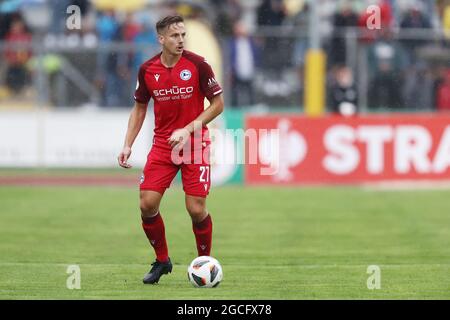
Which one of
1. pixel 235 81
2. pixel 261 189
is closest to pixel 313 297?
pixel 261 189

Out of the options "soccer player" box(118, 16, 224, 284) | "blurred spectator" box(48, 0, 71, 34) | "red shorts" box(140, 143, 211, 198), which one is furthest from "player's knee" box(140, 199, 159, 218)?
"blurred spectator" box(48, 0, 71, 34)

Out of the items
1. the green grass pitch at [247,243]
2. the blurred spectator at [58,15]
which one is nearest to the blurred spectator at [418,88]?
the green grass pitch at [247,243]

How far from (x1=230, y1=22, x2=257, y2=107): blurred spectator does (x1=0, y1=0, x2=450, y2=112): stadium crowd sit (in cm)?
2

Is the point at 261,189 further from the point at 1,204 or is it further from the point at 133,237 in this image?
the point at 133,237

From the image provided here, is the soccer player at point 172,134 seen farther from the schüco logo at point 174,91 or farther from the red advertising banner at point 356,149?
the red advertising banner at point 356,149

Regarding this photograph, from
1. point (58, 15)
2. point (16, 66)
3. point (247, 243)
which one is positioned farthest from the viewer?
point (16, 66)

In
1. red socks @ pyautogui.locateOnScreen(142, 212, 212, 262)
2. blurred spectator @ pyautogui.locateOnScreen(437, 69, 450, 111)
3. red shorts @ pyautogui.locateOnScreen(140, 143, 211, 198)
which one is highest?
blurred spectator @ pyautogui.locateOnScreen(437, 69, 450, 111)

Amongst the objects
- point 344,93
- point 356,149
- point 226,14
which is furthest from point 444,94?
point 226,14

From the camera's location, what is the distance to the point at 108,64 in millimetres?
23516

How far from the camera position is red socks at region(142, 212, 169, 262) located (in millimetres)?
10602

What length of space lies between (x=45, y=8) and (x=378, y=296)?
1550 centimetres

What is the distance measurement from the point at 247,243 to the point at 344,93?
376 inches

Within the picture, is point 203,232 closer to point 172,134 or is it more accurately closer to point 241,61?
point 172,134

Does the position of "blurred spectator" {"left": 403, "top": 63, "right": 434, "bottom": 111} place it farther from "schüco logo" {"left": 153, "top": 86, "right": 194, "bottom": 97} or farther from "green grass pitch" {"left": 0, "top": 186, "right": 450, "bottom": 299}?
"schüco logo" {"left": 153, "top": 86, "right": 194, "bottom": 97}
